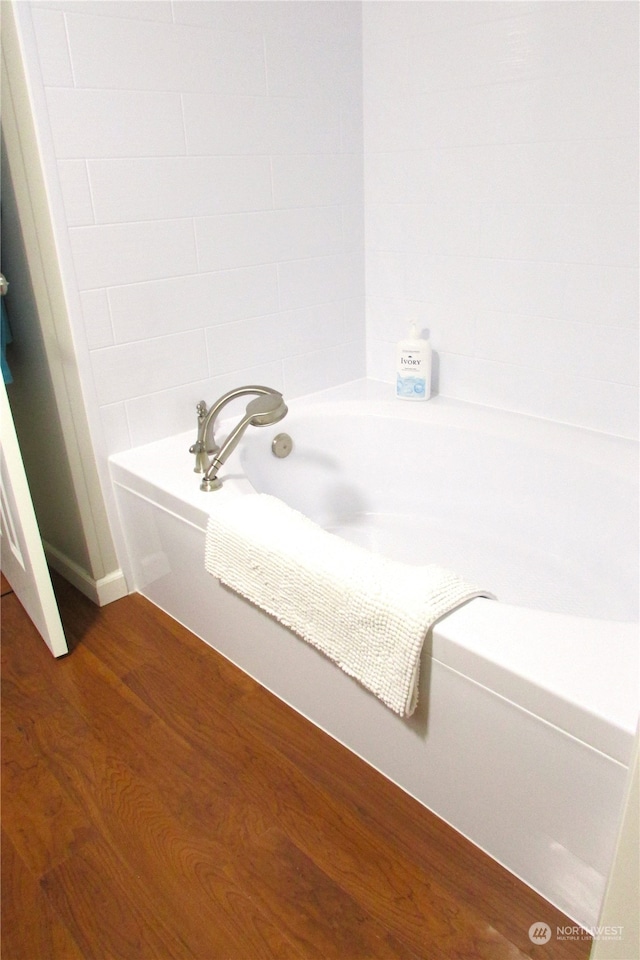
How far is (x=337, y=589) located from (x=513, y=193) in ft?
3.92

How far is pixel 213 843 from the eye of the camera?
124cm

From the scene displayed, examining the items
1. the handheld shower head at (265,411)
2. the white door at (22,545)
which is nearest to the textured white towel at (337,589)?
the handheld shower head at (265,411)

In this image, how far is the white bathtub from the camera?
989mm

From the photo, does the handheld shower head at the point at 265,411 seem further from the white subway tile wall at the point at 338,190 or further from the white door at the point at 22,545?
the white door at the point at 22,545

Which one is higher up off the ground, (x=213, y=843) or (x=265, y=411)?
(x=265, y=411)

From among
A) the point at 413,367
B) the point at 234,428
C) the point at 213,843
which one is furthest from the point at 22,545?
the point at 413,367

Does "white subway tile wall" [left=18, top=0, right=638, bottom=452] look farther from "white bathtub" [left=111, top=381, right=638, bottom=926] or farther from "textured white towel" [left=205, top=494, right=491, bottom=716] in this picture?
"textured white towel" [left=205, top=494, right=491, bottom=716]

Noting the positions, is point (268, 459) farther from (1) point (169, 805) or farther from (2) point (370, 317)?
(1) point (169, 805)

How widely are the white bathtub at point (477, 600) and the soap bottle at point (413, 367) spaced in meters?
0.05

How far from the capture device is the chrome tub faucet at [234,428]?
1.58 m

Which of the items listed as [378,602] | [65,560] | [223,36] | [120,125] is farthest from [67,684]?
[223,36]

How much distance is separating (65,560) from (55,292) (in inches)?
31.7

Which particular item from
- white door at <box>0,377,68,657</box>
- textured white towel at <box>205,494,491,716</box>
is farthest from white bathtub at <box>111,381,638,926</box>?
white door at <box>0,377,68,657</box>

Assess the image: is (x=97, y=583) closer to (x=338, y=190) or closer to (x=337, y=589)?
(x=337, y=589)
